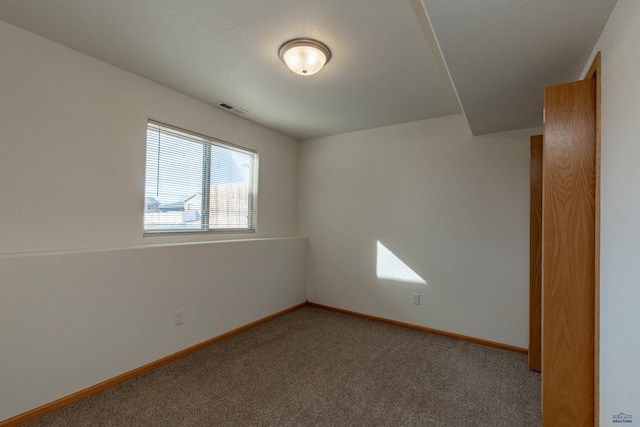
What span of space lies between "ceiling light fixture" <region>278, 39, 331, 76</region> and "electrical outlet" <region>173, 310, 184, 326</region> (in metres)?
2.33

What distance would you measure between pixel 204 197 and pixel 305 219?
1.58m

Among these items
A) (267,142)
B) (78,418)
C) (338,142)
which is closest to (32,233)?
(78,418)

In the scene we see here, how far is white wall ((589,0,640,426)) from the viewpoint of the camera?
3.31 feet

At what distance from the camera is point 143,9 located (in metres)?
1.69

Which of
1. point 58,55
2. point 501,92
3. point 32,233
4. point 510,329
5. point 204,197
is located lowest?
point 510,329

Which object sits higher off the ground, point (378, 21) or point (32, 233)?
point (378, 21)

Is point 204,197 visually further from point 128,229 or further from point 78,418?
point 78,418

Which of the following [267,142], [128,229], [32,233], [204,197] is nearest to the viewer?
[32,233]

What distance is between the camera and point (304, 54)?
1.99m

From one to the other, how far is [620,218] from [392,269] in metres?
2.51

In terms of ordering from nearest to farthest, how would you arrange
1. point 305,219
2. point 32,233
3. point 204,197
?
1. point 32,233
2. point 204,197
3. point 305,219

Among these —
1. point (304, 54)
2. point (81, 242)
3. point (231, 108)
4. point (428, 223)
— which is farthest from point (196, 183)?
point (428, 223)

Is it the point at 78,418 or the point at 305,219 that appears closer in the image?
the point at 78,418

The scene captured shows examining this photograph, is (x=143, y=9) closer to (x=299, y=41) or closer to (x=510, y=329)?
(x=299, y=41)
